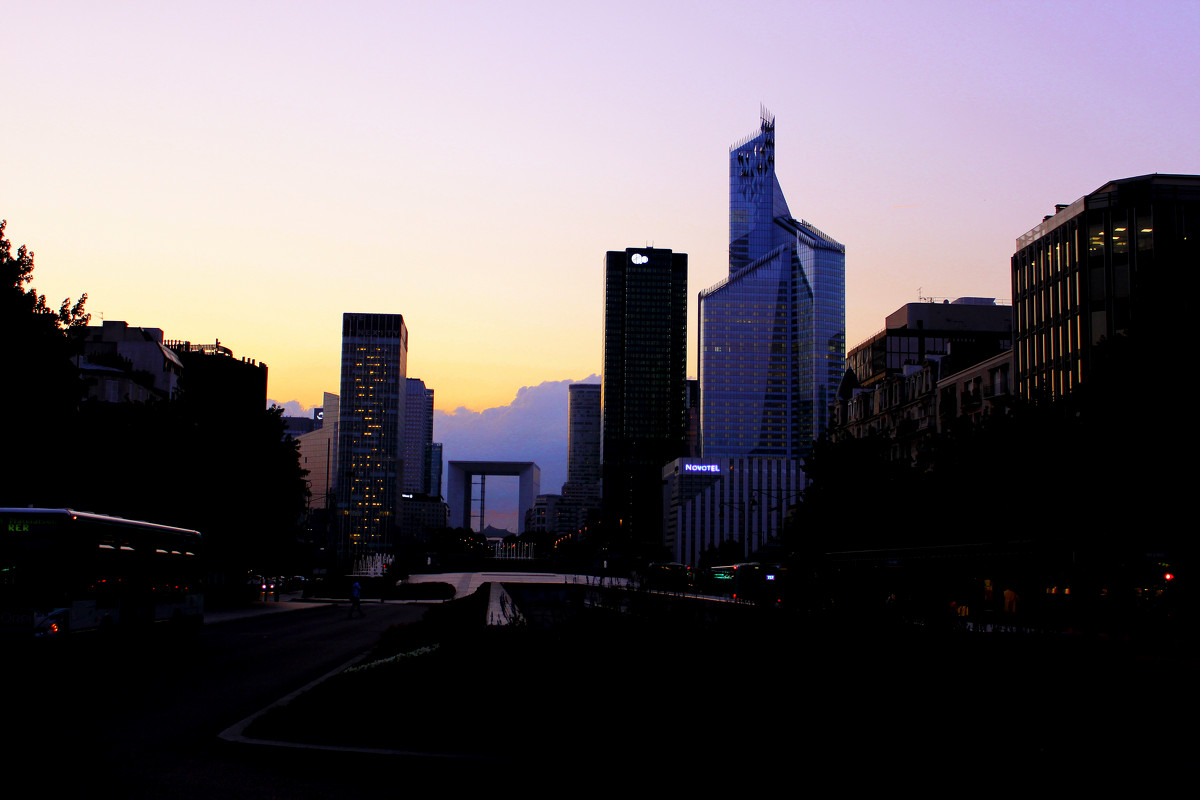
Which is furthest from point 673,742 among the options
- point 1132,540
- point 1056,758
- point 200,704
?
point 1132,540

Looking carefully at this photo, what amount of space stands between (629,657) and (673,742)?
7.10 feet

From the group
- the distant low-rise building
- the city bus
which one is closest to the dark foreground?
the city bus

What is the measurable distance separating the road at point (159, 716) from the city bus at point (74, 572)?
591 mm

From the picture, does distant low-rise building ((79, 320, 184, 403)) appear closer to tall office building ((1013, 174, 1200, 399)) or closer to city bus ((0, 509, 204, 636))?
tall office building ((1013, 174, 1200, 399))

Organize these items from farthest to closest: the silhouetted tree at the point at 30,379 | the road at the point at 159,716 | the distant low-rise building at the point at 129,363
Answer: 1. the distant low-rise building at the point at 129,363
2. the silhouetted tree at the point at 30,379
3. the road at the point at 159,716

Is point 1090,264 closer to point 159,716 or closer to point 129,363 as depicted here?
point 159,716

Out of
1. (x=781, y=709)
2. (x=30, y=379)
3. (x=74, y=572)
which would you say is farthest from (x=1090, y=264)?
(x=781, y=709)

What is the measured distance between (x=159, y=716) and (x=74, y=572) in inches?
357

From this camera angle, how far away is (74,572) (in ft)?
79.6

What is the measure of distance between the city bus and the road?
1.94 ft

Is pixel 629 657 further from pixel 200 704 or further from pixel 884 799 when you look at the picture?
pixel 200 704

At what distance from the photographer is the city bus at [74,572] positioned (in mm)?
23234

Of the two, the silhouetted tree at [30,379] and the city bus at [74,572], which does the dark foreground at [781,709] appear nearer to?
the city bus at [74,572]

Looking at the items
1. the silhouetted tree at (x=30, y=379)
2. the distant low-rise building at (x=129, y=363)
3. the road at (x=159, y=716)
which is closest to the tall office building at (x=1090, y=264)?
the silhouetted tree at (x=30, y=379)
